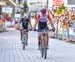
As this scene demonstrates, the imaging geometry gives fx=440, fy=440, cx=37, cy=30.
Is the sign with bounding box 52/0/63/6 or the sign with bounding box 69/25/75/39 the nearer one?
the sign with bounding box 69/25/75/39

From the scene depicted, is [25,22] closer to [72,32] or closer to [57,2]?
[72,32]

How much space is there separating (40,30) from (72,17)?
1262cm

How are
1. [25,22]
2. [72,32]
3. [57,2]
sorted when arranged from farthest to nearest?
[57,2] → [72,32] → [25,22]

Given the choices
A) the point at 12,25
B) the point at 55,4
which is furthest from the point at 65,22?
the point at 12,25

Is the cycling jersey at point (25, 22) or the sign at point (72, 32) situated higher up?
the cycling jersey at point (25, 22)

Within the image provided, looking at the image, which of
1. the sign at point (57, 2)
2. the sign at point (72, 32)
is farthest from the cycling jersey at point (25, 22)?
the sign at point (57, 2)

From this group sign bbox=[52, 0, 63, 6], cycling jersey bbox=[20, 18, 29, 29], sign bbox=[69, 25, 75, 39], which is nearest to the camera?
cycling jersey bbox=[20, 18, 29, 29]

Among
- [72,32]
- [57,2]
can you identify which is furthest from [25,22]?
[57,2]

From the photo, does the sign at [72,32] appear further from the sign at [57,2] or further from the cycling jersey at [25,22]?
the sign at [57,2]

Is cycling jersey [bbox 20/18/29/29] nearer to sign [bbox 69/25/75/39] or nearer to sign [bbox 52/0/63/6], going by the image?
sign [bbox 69/25/75/39]

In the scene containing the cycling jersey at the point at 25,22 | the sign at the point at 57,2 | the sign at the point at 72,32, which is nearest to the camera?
the cycling jersey at the point at 25,22

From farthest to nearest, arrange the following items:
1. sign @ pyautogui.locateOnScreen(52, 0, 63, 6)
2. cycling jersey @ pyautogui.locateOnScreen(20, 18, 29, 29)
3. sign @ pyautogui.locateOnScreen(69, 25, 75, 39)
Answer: sign @ pyautogui.locateOnScreen(52, 0, 63, 6), sign @ pyautogui.locateOnScreen(69, 25, 75, 39), cycling jersey @ pyautogui.locateOnScreen(20, 18, 29, 29)

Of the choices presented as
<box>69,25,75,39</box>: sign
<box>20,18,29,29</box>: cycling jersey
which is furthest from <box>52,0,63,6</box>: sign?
<box>20,18,29,29</box>: cycling jersey

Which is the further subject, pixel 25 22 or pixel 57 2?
pixel 57 2
